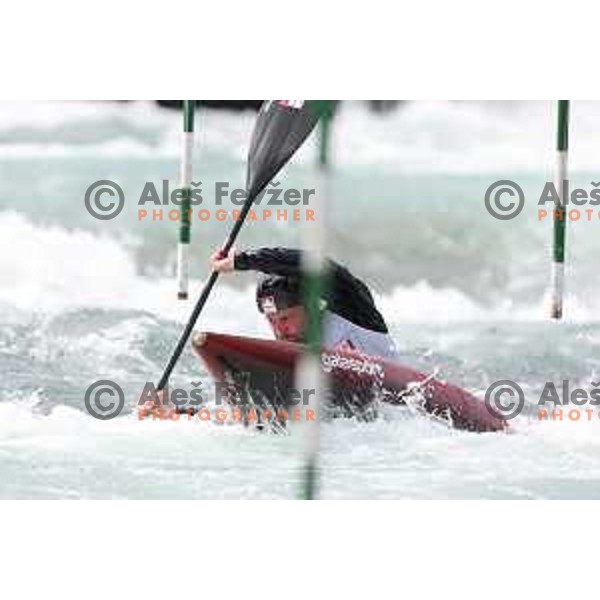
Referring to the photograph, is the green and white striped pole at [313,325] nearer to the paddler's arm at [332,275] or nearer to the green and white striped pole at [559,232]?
the paddler's arm at [332,275]

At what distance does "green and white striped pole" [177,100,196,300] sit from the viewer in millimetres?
6156

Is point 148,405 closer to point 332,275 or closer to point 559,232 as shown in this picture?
point 332,275

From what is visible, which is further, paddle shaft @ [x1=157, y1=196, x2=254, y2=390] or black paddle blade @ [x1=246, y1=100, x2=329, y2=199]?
paddle shaft @ [x1=157, y1=196, x2=254, y2=390]

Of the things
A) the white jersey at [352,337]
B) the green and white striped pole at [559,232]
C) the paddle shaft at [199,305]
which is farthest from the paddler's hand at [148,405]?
the green and white striped pole at [559,232]

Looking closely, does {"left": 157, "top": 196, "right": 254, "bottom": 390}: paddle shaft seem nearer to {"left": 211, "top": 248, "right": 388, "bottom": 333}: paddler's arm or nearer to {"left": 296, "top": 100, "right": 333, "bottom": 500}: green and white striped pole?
{"left": 211, "top": 248, "right": 388, "bottom": 333}: paddler's arm

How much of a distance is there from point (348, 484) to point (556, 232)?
0.66 meters

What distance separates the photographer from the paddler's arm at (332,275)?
20.2ft

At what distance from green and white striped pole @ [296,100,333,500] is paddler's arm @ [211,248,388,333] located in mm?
23

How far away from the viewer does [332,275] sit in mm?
6160

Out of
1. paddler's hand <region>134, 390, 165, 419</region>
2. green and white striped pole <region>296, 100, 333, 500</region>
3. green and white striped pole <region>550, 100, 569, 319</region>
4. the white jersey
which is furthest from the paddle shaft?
green and white striped pole <region>550, 100, 569, 319</region>

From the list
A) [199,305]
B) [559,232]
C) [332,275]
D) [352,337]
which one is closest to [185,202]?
[199,305]

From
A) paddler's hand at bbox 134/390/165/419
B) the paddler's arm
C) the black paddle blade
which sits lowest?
paddler's hand at bbox 134/390/165/419

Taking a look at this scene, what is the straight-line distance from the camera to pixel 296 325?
243 inches

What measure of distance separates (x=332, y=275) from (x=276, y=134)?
0.30 m
